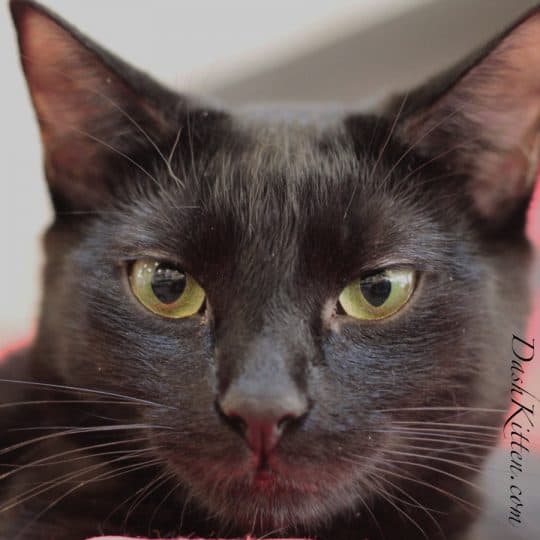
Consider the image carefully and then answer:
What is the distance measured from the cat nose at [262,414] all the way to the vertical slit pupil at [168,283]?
0.59 feet

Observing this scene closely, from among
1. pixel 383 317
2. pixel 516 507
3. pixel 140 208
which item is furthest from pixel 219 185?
pixel 516 507

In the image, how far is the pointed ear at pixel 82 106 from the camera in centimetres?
98

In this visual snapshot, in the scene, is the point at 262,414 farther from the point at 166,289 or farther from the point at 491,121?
the point at 491,121

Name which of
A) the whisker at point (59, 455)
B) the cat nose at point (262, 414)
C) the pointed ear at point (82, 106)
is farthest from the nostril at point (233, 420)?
the pointed ear at point (82, 106)

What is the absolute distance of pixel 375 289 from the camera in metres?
0.92

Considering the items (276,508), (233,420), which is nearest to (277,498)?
(276,508)

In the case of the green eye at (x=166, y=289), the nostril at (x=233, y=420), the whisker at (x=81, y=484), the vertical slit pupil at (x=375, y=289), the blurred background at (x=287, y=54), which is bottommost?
the whisker at (x=81, y=484)

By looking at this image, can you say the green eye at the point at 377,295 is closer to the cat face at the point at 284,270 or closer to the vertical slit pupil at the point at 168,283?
the cat face at the point at 284,270

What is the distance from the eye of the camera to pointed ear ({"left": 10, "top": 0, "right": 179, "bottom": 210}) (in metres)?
0.98

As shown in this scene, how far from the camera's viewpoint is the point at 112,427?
0.91 m

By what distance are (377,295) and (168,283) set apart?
0.25 metres

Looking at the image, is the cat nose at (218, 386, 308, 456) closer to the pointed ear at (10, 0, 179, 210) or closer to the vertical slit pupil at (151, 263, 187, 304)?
the vertical slit pupil at (151, 263, 187, 304)

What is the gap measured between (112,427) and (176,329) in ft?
0.44

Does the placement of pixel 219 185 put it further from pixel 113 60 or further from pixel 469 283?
pixel 469 283
